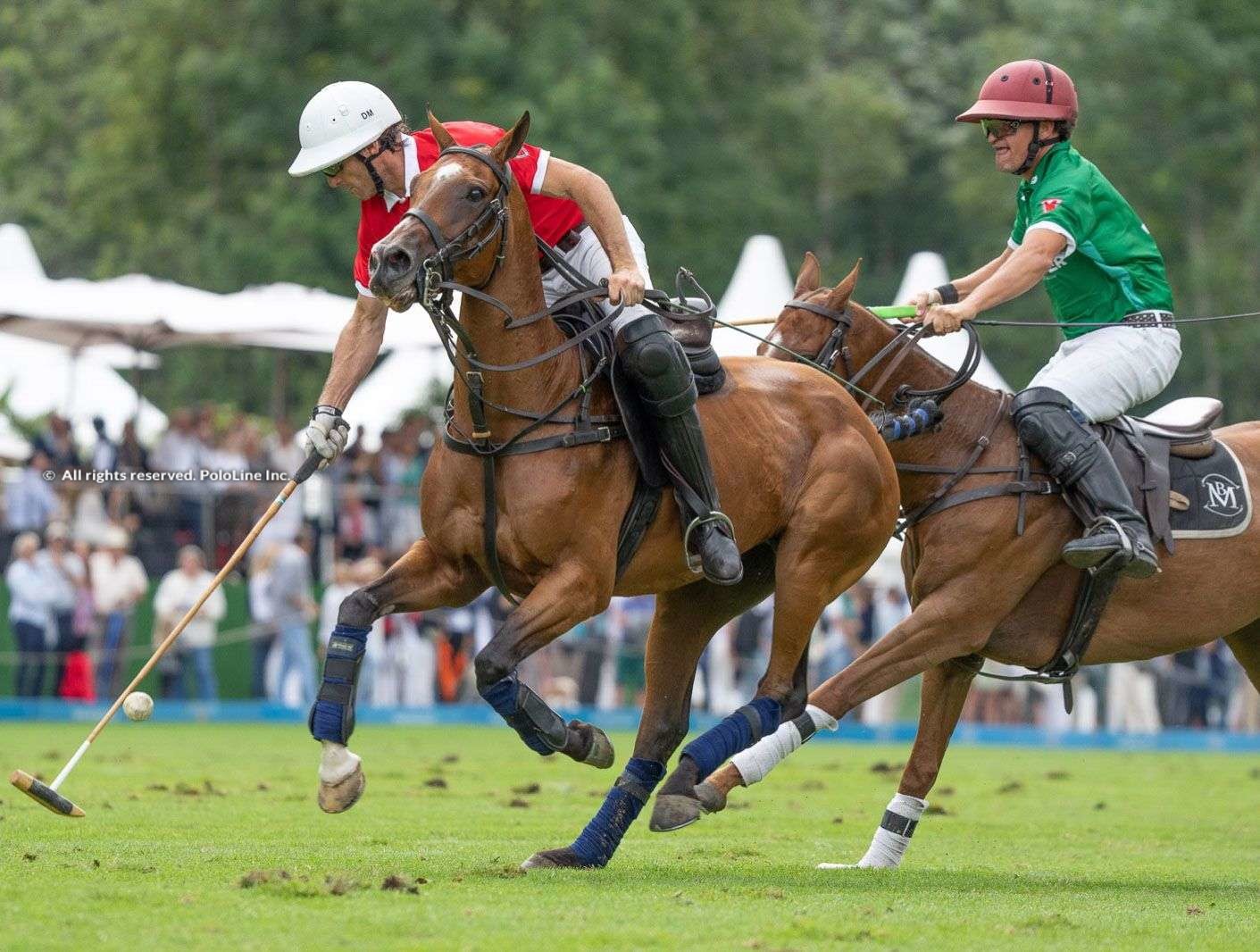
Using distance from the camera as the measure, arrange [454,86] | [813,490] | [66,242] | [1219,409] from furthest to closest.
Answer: [66,242] → [454,86] → [1219,409] → [813,490]

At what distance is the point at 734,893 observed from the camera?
7883 mm

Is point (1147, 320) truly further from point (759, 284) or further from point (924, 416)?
point (759, 284)

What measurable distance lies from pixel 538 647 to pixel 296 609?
12917 mm

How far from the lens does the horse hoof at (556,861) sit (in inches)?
328

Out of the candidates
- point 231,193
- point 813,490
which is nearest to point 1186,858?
Answer: point 813,490

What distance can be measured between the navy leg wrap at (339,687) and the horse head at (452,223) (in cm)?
133

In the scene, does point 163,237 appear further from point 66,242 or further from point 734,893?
point 734,893

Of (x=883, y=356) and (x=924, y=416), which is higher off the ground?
(x=883, y=356)

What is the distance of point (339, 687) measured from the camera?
7.94 meters

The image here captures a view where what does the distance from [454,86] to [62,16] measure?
44.9 ft

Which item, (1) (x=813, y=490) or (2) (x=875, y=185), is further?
(2) (x=875, y=185)

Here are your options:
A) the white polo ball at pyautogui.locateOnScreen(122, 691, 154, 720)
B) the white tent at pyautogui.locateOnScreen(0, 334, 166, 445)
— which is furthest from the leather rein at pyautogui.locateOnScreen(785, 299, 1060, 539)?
the white tent at pyautogui.locateOnScreen(0, 334, 166, 445)

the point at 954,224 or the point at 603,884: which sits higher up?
the point at 954,224

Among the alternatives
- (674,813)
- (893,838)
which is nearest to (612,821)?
(674,813)
